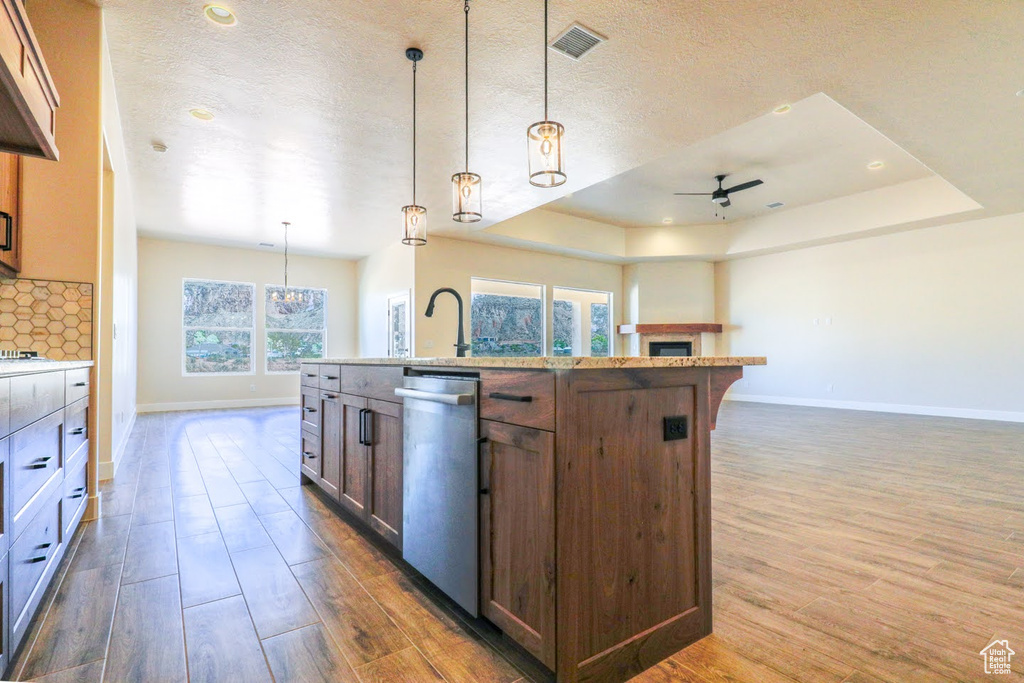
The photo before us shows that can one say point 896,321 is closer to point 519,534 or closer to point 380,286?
point 380,286

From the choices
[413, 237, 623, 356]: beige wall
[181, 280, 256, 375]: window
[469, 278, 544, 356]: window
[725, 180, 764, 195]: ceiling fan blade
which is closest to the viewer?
[725, 180, 764, 195]: ceiling fan blade

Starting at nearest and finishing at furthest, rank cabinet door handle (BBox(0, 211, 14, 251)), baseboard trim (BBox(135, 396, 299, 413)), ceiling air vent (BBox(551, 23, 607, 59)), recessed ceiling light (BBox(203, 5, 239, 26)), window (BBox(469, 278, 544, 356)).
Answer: cabinet door handle (BBox(0, 211, 14, 251)) → recessed ceiling light (BBox(203, 5, 239, 26)) → ceiling air vent (BBox(551, 23, 607, 59)) → baseboard trim (BBox(135, 396, 299, 413)) → window (BBox(469, 278, 544, 356))

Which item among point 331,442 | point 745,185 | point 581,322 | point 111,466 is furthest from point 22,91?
point 581,322

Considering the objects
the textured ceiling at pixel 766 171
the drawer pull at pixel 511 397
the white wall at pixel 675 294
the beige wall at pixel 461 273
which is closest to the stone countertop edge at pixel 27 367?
the drawer pull at pixel 511 397

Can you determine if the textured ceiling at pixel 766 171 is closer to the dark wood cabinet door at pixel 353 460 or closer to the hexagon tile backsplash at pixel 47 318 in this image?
the dark wood cabinet door at pixel 353 460

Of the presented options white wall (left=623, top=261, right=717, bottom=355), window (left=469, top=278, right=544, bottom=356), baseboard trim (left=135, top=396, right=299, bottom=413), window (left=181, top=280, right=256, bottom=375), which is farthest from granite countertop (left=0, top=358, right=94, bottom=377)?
white wall (left=623, top=261, right=717, bottom=355)

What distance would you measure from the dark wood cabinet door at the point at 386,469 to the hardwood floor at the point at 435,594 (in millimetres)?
169

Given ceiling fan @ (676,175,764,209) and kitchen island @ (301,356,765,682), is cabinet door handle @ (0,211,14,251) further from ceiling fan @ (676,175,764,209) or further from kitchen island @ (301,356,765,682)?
ceiling fan @ (676,175,764,209)

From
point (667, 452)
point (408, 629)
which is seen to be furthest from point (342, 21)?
point (408, 629)

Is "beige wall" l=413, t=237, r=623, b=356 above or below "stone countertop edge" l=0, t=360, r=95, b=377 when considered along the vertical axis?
above

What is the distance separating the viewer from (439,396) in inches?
66.2

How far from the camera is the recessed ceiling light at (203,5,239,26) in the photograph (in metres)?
2.67

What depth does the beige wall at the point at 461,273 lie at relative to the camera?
296 inches

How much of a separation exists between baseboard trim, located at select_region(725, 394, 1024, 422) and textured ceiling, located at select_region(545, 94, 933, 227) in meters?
3.28
